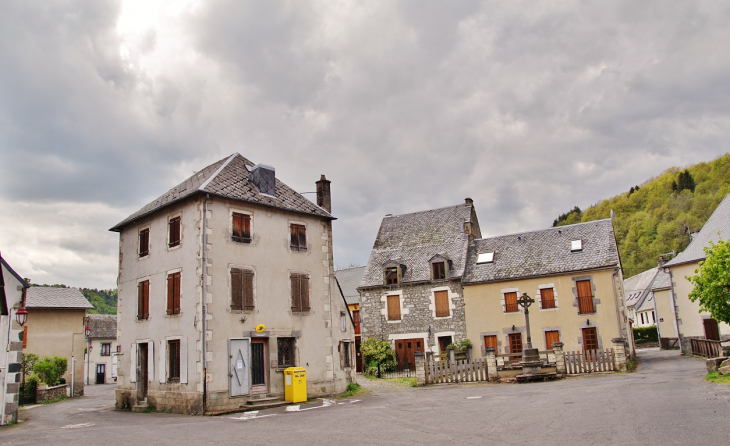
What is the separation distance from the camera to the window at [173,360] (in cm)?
1717

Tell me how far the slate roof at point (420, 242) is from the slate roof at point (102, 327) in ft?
93.1

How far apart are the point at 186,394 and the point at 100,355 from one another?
1465 inches

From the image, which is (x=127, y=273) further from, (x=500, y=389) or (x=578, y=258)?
(x=578, y=258)

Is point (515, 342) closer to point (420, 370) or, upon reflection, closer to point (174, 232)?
point (420, 370)

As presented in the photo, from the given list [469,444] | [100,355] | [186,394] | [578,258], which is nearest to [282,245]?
[186,394]

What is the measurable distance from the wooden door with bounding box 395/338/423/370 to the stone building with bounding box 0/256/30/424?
20.5 m

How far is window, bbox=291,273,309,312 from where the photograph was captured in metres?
19.2

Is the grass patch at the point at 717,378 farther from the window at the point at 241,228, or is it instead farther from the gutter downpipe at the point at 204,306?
the window at the point at 241,228

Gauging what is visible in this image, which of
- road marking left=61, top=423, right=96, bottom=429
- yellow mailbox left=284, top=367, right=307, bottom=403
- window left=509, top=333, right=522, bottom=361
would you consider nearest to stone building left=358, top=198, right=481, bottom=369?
window left=509, top=333, right=522, bottom=361

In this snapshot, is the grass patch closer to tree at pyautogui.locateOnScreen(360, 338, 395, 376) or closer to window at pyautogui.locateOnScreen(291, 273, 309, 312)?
window at pyautogui.locateOnScreen(291, 273, 309, 312)

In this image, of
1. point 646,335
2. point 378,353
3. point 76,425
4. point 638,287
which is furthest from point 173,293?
point 638,287

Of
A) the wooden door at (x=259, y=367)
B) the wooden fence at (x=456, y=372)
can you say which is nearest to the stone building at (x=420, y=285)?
the wooden fence at (x=456, y=372)

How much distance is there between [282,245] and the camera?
760 inches

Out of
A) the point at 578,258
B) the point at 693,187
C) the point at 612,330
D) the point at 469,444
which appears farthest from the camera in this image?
the point at 693,187
